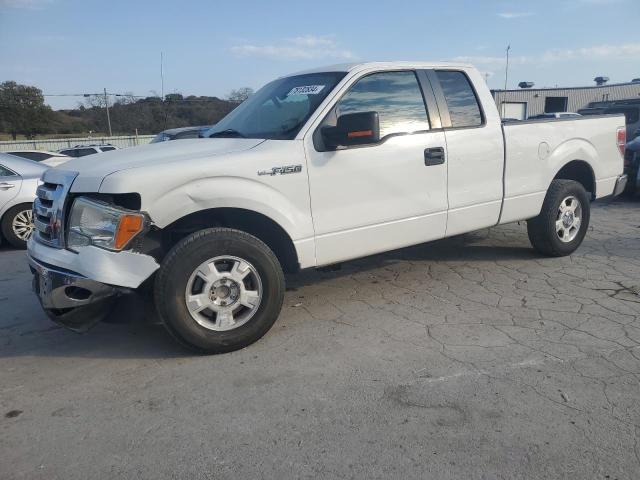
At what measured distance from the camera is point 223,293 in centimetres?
354

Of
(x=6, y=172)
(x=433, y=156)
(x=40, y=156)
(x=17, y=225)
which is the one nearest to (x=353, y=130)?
(x=433, y=156)

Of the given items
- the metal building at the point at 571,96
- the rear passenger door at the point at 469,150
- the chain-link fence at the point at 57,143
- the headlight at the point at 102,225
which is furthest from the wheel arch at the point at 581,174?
the metal building at the point at 571,96

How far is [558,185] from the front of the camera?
17.9ft

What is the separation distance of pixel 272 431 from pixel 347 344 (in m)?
1.13

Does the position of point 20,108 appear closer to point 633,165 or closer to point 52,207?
point 633,165

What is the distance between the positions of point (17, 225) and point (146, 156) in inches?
191

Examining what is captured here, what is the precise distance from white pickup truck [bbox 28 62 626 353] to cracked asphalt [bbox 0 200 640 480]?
458 mm

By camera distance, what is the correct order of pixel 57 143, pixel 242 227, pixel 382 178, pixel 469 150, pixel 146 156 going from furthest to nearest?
pixel 57 143
pixel 469 150
pixel 382 178
pixel 242 227
pixel 146 156

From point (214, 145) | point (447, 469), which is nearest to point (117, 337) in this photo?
point (214, 145)

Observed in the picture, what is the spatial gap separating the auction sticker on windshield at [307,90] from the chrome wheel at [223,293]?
5.00 feet

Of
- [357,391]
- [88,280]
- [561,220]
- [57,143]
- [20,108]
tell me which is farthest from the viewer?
[20,108]

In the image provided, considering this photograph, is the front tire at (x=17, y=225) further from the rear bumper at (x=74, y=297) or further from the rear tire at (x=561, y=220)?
the rear tire at (x=561, y=220)

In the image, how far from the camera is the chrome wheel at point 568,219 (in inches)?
218

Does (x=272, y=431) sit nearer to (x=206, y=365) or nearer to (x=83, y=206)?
(x=206, y=365)
